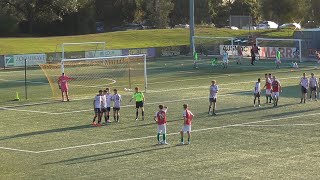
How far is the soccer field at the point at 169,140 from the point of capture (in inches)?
918

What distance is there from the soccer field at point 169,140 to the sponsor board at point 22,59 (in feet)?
82.7

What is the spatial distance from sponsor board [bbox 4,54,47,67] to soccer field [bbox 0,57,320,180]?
82.7 feet

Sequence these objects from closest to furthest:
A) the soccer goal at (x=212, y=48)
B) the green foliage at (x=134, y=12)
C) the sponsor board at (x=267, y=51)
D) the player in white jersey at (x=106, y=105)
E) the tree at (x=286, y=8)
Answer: the player in white jersey at (x=106, y=105)
the sponsor board at (x=267, y=51)
the soccer goal at (x=212, y=48)
the green foliage at (x=134, y=12)
the tree at (x=286, y=8)

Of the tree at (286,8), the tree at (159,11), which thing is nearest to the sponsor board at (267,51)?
the tree at (286,8)

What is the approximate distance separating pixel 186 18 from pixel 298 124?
316ft

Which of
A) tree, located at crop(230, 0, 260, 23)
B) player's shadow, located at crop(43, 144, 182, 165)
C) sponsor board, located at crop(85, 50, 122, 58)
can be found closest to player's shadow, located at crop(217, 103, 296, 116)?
player's shadow, located at crop(43, 144, 182, 165)

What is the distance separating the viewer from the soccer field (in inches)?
918

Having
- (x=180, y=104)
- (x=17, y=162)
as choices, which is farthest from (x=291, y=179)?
(x=180, y=104)

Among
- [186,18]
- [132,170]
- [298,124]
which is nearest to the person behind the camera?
[132,170]

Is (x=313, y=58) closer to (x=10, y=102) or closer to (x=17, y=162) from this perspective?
(x=10, y=102)

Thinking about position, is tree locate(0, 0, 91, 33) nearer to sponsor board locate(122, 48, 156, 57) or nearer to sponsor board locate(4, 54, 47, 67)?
sponsor board locate(122, 48, 156, 57)

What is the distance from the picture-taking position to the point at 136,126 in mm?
32969

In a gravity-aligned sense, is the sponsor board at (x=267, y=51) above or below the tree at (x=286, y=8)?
below

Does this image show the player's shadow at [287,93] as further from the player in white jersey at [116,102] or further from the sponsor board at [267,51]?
the sponsor board at [267,51]
